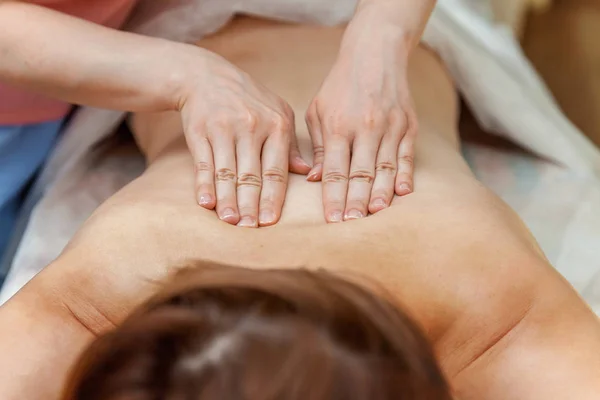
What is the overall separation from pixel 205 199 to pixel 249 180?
6cm

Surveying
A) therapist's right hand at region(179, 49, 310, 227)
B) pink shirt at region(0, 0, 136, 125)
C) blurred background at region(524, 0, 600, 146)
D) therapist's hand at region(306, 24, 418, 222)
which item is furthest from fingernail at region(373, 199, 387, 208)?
blurred background at region(524, 0, 600, 146)

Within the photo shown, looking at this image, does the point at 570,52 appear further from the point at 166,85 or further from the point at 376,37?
the point at 166,85

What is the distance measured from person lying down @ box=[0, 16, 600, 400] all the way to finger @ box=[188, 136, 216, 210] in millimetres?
14

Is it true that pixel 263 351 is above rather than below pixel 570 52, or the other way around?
above

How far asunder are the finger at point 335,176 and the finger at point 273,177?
Answer: 5 cm

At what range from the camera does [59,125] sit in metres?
1.18

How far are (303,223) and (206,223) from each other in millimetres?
104

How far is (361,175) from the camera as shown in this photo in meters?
0.84

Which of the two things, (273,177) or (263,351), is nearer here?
(263,351)

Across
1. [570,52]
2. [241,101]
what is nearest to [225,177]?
[241,101]

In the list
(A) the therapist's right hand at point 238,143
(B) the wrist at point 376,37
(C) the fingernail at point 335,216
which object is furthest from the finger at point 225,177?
(B) the wrist at point 376,37

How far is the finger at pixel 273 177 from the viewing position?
31.2 inches

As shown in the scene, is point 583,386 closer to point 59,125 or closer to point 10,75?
point 10,75

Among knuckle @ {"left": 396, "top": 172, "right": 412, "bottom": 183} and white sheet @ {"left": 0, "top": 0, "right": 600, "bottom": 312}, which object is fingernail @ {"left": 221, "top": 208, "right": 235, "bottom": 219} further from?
white sheet @ {"left": 0, "top": 0, "right": 600, "bottom": 312}
